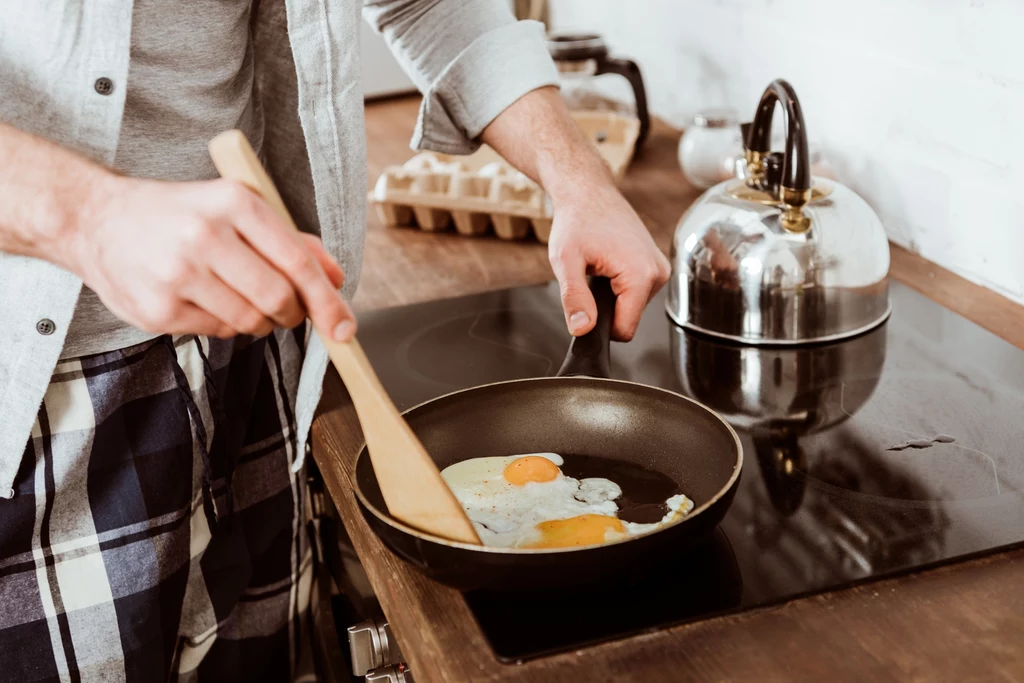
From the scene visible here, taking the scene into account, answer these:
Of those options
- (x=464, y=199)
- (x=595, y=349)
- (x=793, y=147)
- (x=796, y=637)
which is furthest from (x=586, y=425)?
(x=464, y=199)

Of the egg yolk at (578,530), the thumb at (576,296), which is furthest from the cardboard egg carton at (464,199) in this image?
the egg yolk at (578,530)

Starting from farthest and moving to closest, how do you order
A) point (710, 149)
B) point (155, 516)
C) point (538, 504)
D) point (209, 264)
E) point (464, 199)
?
point (710, 149)
point (464, 199)
point (155, 516)
point (538, 504)
point (209, 264)

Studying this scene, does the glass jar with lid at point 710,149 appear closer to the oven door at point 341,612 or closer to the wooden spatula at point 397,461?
the oven door at point 341,612

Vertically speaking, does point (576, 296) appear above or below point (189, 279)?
below

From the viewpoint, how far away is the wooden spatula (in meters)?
0.75

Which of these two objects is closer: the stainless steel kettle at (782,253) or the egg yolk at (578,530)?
the egg yolk at (578,530)

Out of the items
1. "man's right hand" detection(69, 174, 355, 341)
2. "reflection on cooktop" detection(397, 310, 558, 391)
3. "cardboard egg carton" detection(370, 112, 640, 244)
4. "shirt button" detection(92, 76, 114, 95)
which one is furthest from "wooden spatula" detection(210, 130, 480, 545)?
"cardboard egg carton" detection(370, 112, 640, 244)

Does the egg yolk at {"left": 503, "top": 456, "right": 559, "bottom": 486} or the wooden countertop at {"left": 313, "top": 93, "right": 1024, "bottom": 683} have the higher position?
the egg yolk at {"left": 503, "top": 456, "right": 559, "bottom": 486}

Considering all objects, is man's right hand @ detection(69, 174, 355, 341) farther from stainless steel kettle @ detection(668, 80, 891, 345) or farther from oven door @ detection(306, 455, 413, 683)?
stainless steel kettle @ detection(668, 80, 891, 345)

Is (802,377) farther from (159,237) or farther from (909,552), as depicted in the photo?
(159,237)

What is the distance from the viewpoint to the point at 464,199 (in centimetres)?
162

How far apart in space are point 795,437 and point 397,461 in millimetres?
441

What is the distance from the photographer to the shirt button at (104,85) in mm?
938

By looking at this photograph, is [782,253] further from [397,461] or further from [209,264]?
[209,264]
